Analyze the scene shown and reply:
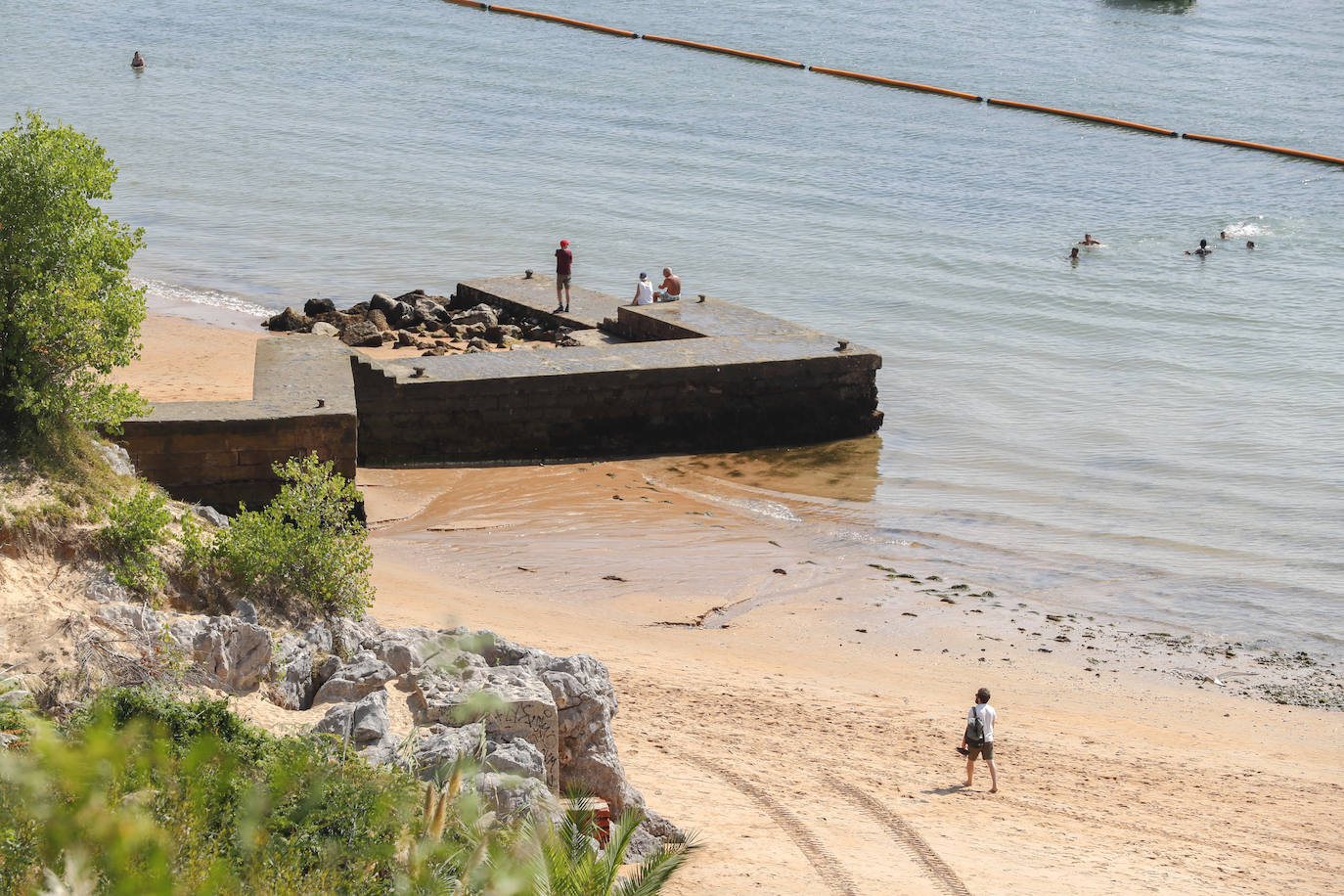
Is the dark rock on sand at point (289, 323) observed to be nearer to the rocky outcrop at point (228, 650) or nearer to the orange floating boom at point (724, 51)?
the rocky outcrop at point (228, 650)

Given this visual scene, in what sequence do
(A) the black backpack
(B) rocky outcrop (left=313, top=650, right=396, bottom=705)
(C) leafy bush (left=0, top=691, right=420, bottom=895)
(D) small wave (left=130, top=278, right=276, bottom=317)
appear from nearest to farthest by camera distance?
(C) leafy bush (left=0, top=691, right=420, bottom=895), (B) rocky outcrop (left=313, top=650, right=396, bottom=705), (A) the black backpack, (D) small wave (left=130, top=278, right=276, bottom=317)

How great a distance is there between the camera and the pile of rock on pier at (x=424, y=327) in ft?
71.4

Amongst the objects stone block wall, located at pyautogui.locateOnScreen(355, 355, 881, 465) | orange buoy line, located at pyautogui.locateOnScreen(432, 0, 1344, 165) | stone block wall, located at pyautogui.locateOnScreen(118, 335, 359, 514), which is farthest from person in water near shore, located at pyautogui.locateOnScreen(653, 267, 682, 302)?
orange buoy line, located at pyautogui.locateOnScreen(432, 0, 1344, 165)

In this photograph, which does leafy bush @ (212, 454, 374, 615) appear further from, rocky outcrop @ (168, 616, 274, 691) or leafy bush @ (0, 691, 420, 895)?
leafy bush @ (0, 691, 420, 895)

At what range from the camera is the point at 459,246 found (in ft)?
110

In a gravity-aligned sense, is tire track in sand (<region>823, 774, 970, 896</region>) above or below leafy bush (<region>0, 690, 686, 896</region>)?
below

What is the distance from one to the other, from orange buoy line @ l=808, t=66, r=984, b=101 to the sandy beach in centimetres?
4158

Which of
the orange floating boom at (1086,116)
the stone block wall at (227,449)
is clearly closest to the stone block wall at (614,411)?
the stone block wall at (227,449)

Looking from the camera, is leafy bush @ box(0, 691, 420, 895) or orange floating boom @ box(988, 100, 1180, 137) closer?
leafy bush @ box(0, 691, 420, 895)

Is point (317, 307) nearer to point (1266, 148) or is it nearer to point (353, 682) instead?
point (353, 682)

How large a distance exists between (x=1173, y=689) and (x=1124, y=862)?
14.4 feet

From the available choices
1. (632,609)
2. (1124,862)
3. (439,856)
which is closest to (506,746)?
(439,856)

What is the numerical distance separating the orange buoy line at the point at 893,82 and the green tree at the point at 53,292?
49923mm

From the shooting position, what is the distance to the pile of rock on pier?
21.8 metres
